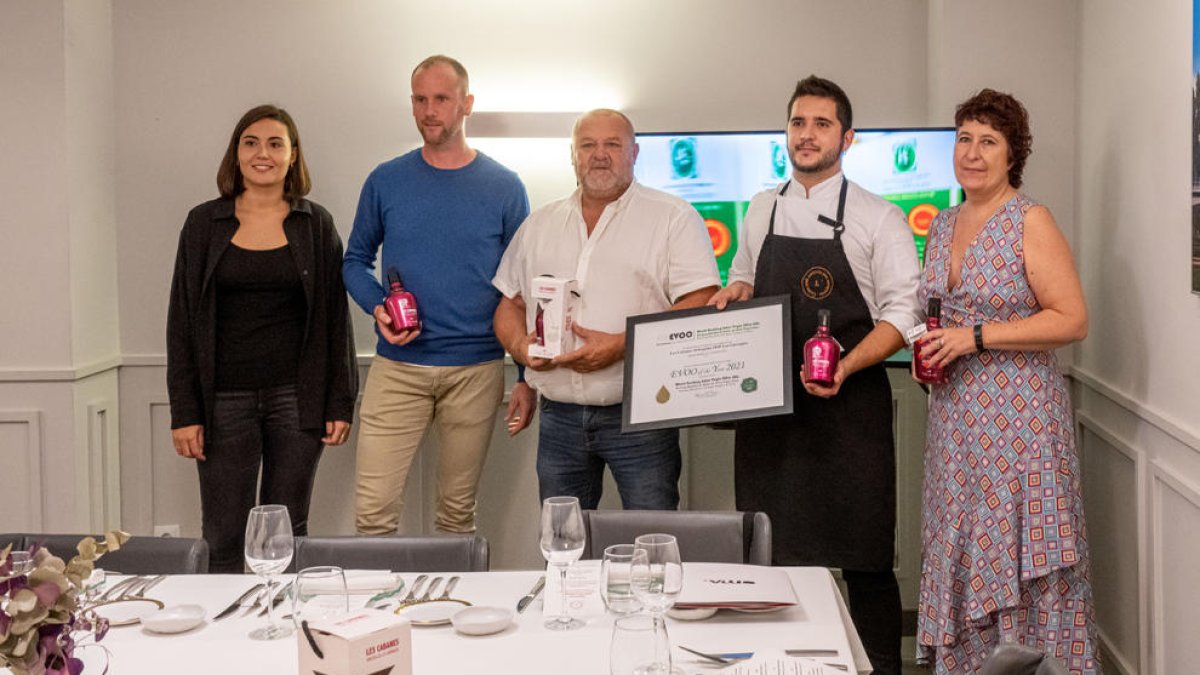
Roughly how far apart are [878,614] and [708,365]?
80 cm

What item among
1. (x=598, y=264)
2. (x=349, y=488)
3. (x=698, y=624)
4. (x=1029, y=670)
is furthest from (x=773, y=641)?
(x=349, y=488)

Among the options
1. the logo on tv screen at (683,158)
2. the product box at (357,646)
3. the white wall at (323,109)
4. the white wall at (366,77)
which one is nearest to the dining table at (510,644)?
the product box at (357,646)

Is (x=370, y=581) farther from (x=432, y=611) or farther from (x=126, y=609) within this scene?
(x=126, y=609)

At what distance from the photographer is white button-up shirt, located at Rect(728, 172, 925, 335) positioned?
3.19 meters

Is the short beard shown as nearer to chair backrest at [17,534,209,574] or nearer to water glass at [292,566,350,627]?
chair backrest at [17,534,209,574]

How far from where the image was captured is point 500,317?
372 centimetres

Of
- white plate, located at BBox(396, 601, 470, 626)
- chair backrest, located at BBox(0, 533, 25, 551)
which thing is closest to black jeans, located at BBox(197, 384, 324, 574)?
chair backrest, located at BBox(0, 533, 25, 551)

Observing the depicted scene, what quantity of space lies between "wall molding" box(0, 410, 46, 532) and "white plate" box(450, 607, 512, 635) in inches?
107

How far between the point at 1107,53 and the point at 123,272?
3.40m

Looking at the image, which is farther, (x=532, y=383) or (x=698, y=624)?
(x=532, y=383)

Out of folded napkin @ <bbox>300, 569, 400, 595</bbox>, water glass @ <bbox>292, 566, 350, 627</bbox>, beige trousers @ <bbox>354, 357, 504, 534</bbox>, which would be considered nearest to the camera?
water glass @ <bbox>292, 566, 350, 627</bbox>

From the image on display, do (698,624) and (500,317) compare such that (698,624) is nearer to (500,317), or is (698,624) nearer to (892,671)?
(892,671)

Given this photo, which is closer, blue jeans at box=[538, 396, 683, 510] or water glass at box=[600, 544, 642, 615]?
water glass at box=[600, 544, 642, 615]

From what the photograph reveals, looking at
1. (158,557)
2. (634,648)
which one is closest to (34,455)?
(158,557)
